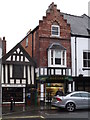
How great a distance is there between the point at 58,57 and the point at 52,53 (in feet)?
2.46

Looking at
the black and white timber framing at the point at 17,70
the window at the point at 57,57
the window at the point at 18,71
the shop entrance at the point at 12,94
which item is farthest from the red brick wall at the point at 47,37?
the shop entrance at the point at 12,94

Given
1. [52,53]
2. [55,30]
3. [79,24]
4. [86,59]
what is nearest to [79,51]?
[86,59]

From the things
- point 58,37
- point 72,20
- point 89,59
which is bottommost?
point 89,59

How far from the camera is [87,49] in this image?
82.7ft

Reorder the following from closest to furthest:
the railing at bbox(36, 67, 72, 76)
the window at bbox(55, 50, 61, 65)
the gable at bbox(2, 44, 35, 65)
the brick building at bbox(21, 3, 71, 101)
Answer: the gable at bbox(2, 44, 35, 65), the railing at bbox(36, 67, 72, 76), the brick building at bbox(21, 3, 71, 101), the window at bbox(55, 50, 61, 65)

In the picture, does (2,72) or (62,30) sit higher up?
(62,30)

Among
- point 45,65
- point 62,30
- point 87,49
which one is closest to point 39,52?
point 45,65

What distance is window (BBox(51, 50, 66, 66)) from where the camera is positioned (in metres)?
23.9

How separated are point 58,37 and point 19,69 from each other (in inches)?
193

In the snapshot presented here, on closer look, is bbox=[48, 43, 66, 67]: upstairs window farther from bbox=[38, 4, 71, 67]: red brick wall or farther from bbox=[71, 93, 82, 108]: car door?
bbox=[71, 93, 82, 108]: car door

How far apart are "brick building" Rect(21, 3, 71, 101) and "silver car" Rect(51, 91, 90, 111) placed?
5018 mm

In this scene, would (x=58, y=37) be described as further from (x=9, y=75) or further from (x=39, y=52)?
(x=9, y=75)

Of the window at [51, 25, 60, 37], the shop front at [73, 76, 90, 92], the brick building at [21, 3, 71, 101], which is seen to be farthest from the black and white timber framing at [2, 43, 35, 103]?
the shop front at [73, 76, 90, 92]

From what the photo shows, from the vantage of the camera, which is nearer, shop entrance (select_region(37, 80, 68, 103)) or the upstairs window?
shop entrance (select_region(37, 80, 68, 103))
